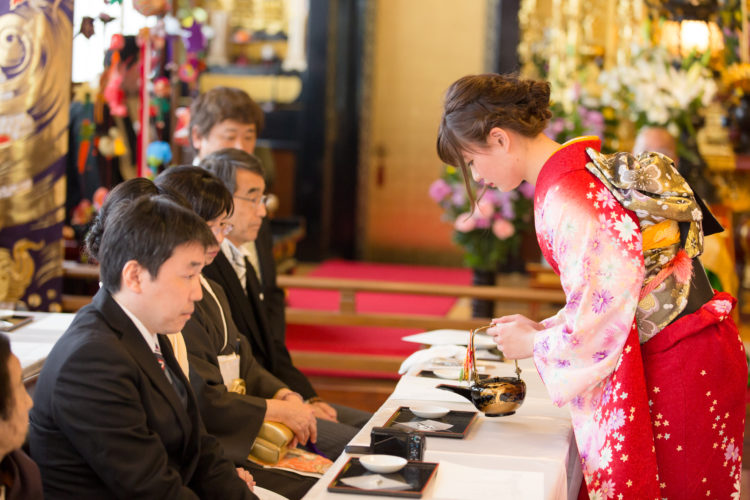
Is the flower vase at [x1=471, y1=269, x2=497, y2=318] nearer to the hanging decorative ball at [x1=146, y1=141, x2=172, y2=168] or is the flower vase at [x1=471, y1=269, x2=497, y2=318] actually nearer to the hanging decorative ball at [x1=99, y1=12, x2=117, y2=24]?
the hanging decorative ball at [x1=146, y1=141, x2=172, y2=168]

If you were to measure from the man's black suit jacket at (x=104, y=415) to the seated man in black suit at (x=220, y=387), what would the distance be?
0.52 m

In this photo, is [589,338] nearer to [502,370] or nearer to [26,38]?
[502,370]

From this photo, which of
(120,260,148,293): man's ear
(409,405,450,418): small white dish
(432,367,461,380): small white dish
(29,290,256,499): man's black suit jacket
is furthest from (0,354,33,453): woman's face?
(432,367,461,380): small white dish

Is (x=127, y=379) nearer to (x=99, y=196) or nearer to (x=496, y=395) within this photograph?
(x=496, y=395)

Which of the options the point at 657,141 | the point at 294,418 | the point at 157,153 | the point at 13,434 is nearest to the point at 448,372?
the point at 294,418

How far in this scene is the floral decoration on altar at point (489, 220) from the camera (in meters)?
5.23

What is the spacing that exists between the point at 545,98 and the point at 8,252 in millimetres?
2171

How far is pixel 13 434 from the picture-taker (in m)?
1.43

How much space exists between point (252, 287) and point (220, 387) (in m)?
0.71

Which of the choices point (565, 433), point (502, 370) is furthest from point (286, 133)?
point (565, 433)

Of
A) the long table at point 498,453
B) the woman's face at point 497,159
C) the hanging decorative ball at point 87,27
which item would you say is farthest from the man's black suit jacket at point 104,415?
the hanging decorative ball at point 87,27

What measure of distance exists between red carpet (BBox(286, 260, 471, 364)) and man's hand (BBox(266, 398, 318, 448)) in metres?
2.38

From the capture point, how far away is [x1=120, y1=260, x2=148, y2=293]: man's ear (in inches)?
65.9

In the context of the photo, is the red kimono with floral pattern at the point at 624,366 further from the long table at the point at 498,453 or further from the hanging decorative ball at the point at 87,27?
the hanging decorative ball at the point at 87,27
